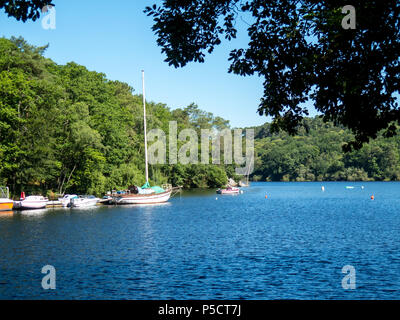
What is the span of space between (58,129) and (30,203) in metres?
12.4

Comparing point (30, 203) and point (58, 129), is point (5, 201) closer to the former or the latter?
point (30, 203)

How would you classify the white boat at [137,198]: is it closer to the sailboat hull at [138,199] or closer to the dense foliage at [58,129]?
the sailboat hull at [138,199]

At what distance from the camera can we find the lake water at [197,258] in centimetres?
1861

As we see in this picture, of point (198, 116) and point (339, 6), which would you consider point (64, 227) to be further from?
point (198, 116)

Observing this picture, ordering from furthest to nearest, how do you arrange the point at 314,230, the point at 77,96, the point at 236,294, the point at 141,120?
1. the point at 141,120
2. the point at 77,96
3. the point at 314,230
4. the point at 236,294

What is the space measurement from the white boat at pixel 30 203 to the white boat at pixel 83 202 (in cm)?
471

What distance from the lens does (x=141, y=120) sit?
9281 centimetres

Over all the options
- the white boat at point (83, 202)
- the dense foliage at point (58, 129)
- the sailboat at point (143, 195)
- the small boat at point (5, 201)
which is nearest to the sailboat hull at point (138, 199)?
the sailboat at point (143, 195)

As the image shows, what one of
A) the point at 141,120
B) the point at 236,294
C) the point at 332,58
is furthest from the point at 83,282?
the point at 141,120

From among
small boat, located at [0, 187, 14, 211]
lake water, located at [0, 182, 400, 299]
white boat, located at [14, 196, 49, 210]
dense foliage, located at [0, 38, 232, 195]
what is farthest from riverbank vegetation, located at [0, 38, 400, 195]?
lake water, located at [0, 182, 400, 299]

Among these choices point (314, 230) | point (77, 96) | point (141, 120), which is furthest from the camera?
point (141, 120)

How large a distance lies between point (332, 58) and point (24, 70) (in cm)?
6092
